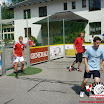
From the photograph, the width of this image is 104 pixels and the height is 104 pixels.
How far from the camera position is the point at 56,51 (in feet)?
43.9

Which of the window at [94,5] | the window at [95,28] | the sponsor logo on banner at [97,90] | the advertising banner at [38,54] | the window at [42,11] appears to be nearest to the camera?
the sponsor logo on banner at [97,90]

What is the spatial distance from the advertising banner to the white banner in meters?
0.84

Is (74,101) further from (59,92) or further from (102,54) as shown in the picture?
(102,54)

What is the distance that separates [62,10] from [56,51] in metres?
12.4

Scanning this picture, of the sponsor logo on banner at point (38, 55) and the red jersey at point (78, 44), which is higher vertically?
the red jersey at point (78, 44)

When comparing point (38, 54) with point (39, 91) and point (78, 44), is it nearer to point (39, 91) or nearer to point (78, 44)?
point (78, 44)

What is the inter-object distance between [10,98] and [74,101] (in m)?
1.69

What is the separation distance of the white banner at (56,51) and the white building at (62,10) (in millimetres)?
9082

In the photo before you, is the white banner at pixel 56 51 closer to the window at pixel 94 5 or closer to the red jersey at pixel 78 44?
the red jersey at pixel 78 44

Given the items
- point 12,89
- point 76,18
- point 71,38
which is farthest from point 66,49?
point 12,89

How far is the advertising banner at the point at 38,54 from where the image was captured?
10484 mm

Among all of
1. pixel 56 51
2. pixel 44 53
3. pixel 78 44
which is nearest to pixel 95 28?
pixel 56 51

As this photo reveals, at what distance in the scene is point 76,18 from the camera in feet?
68.0

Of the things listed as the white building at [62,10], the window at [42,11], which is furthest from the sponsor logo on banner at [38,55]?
the window at [42,11]
